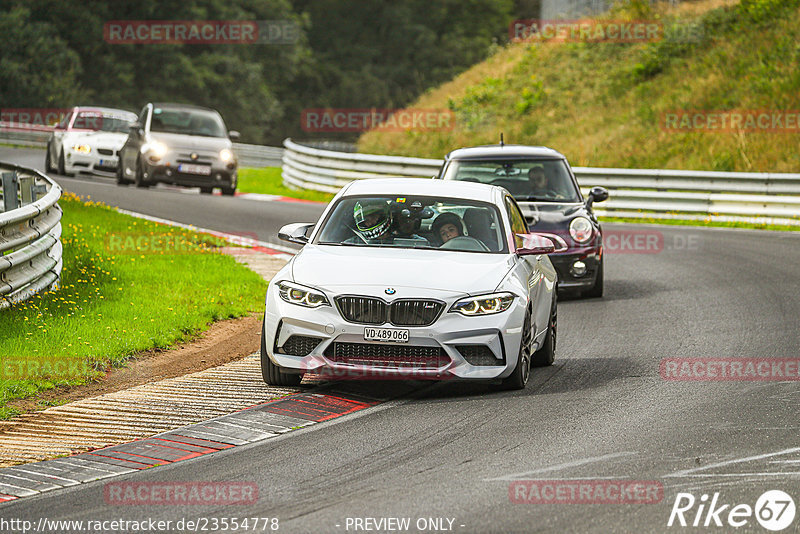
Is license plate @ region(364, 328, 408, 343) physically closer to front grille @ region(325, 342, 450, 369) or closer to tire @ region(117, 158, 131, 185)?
front grille @ region(325, 342, 450, 369)

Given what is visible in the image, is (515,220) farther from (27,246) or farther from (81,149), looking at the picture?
(81,149)

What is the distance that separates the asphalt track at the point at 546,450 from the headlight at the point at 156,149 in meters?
15.8

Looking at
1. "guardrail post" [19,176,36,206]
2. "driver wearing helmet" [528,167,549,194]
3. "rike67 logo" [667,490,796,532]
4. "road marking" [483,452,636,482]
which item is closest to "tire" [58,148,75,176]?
"guardrail post" [19,176,36,206]

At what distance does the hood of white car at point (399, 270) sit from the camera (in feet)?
28.2

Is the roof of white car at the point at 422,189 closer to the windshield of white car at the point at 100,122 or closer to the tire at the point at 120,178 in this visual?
the tire at the point at 120,178

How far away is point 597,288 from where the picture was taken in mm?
14359

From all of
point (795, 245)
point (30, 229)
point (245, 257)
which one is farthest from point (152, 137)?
point (30, 229)

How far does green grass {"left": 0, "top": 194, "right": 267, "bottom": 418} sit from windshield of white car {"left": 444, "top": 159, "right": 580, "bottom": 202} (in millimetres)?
2766

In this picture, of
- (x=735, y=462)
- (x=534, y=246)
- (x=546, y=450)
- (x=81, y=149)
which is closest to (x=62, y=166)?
(x=81, y=149)

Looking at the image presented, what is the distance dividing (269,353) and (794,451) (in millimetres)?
3598

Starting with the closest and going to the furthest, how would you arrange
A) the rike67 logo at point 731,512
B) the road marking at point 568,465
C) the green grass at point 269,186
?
the rike67 logo at point 731,512 → the road marking at point 568,465 → the green grass at point 269,186

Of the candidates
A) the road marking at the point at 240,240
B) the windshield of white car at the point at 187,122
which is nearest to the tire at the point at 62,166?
the windshield of white car at the point at 187,122

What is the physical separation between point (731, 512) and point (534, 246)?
3.98m

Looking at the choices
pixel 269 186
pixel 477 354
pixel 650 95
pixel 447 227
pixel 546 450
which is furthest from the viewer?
pixel 650 95
